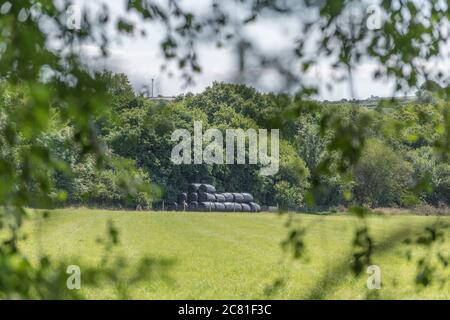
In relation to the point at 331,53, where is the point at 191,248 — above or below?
below

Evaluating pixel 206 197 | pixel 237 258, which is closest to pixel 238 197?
pixel 206 197

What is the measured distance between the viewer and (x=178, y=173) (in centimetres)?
3706

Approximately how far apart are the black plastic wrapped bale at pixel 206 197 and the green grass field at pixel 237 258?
16.0 meters

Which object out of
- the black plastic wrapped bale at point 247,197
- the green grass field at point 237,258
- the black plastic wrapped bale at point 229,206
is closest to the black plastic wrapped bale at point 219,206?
the black plastic wrapped bale at point 229,206

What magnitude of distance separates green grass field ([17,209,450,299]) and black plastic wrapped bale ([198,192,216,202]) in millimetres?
16015

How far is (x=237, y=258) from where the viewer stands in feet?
52.5

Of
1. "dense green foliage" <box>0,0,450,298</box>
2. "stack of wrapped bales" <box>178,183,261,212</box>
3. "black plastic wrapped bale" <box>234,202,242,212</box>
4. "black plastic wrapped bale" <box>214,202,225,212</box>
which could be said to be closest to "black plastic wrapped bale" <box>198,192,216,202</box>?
"stack of wrapped bales" <box>178,183,261,212</box>

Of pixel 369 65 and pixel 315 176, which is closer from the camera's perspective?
pixel 315 176

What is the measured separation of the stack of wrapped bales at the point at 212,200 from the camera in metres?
42.7

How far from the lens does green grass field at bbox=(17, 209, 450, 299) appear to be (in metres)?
3.40

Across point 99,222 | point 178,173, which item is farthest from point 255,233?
point 178,173

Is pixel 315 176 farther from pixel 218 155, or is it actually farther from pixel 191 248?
pixel 218 155

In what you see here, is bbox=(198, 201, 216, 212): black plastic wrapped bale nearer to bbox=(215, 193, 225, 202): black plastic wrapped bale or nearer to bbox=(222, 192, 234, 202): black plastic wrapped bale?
bbox=(215, 193, 225, 202): black plastic wrapped bale

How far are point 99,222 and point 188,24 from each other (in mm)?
23289
